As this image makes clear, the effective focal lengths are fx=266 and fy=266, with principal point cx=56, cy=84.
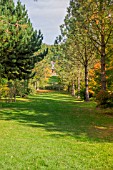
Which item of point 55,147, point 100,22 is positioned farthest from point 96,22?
point 55,147

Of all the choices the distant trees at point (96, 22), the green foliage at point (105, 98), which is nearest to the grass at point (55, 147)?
the green foliage at point (105, 98)

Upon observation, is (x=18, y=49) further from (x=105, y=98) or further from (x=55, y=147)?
(x=55, y=147)

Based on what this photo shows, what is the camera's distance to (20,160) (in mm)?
7082

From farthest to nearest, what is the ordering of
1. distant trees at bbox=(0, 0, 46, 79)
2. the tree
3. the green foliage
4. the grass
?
distant trees at bbox=(0, 0, 46, 79), the tree, the green foliage, the grass

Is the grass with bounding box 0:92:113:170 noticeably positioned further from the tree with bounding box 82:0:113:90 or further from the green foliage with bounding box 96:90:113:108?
the tree with bounding box 82:0:113:90

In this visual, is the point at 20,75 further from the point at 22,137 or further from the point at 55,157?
the point at 55,157

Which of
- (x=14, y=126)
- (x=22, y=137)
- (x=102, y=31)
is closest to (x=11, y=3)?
(x=102, y=31)

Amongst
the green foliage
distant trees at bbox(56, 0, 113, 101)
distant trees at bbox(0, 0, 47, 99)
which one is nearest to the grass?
the green foliage

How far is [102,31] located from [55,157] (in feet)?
Result: 44.9

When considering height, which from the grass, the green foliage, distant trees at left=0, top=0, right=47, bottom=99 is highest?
distant trees at left=0, top=0, right=47, bottom=99

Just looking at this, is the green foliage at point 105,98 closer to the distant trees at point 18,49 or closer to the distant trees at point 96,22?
the distant trees at point 96,22

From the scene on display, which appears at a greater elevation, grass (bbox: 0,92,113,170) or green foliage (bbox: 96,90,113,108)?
green foliage (bbox: 96,90,113,108)

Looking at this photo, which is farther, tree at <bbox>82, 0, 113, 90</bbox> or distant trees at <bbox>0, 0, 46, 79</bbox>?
distant trees at <bbox>0, 0, 46, 79</bbox>

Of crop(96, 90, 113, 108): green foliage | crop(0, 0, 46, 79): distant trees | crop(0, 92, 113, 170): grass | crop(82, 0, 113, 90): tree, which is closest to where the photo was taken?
crop(0, 92, 113, 170): grass
